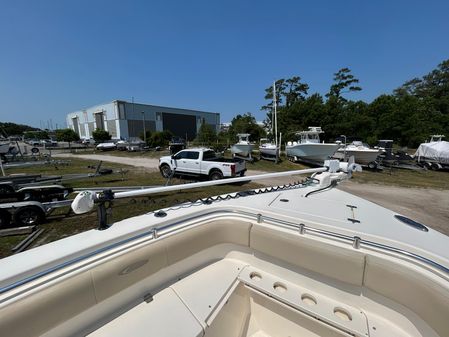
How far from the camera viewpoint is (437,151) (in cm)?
1520

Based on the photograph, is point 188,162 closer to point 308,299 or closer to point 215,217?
point 215,217

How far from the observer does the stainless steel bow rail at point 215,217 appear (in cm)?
137

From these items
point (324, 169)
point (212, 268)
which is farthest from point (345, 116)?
point (212, 268)

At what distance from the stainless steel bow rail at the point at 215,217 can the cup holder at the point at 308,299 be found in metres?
0.59

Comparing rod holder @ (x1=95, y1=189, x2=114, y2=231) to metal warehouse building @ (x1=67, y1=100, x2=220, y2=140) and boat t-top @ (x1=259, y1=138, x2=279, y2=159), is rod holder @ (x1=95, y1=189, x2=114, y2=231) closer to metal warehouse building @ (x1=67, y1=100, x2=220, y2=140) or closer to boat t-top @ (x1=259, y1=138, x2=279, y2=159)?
boat t-top @ (x1=259, y1=138, x2=279, y2=159)

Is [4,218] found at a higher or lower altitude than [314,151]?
lower

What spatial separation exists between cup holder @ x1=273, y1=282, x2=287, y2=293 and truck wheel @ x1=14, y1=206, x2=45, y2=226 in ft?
18.9

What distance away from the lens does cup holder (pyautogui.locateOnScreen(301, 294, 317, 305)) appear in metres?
1.87

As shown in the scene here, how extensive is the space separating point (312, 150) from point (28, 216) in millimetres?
16020

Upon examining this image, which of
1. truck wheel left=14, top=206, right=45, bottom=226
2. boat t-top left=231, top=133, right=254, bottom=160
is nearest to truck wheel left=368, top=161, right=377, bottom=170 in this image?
boat t-top left=231, top=133, right=254, bottom=160

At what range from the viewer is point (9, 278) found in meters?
1.27

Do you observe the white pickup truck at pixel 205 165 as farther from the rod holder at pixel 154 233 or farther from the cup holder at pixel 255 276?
the rod holder at pixel 154 233

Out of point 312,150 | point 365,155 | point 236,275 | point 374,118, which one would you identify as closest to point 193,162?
point 236,275

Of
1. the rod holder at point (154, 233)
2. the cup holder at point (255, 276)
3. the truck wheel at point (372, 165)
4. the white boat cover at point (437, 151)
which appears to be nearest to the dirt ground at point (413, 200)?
the truck wheel at point (372, 165)
